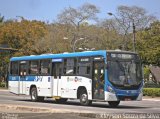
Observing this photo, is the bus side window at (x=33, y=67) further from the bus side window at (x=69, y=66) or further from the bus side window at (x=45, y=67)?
the bus side window at (x=69, y=66)

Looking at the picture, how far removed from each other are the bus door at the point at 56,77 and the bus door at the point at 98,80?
12.3ft

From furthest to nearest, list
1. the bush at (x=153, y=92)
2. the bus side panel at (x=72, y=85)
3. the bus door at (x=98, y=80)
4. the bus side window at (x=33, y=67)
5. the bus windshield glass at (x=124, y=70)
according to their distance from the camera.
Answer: the bush at (x=153, y=92)
the bus side window at (x=33, y=67)
the bus side panel at (x=72, y=85)
the bus door at (x=98, y=80)
the bus windshield glass at (x=124, y=70)

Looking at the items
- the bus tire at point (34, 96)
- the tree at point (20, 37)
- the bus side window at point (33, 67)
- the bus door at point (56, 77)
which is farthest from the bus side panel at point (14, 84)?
the tree at point (20, 37)

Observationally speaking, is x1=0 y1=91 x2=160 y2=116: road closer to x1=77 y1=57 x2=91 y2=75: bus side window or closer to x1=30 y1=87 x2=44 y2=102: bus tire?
x1=30 y1=87 x2=44 y2=102: bus tire

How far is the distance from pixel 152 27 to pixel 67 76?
35.4m

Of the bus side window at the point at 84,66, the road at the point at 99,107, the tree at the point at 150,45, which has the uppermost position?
the tree at the point at 150,45

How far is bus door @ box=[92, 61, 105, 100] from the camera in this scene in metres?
25.5

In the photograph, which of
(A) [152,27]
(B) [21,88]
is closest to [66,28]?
(A) [152,27]

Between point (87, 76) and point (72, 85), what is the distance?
1.72 meters

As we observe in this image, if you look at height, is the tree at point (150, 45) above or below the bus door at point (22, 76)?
above

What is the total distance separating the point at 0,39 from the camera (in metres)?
73.7

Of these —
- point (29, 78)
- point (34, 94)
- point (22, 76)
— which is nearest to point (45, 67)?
point (29, 78)

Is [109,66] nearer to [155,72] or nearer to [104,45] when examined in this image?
[104,45]

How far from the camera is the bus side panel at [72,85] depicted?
86.4 feet
